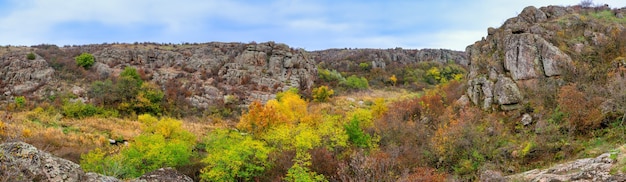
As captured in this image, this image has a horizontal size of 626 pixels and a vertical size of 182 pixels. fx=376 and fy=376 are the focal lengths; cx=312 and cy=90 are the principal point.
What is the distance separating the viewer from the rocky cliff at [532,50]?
75.7ft

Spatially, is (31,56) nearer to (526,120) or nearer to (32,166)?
(32,166)

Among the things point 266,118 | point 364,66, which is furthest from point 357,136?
point 364,66

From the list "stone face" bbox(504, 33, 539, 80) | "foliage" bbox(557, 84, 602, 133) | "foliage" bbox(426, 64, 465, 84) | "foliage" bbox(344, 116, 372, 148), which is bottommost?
"foliage" bbox(344, 116, 372, 148)

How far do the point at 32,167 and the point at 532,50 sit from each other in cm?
2585

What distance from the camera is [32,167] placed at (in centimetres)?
909

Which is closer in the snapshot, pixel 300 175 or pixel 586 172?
pixel 586 172

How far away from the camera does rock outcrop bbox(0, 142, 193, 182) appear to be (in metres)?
8.06

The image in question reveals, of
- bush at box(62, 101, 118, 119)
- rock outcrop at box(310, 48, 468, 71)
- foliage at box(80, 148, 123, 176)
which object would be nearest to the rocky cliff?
foliage at box(80, 148, 123, 176)

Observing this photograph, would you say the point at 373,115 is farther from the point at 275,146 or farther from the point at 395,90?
the point at 395,90

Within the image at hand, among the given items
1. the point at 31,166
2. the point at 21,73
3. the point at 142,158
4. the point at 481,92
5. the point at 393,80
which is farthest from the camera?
the point at 393,80

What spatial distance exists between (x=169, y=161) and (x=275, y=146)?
6.54 metres

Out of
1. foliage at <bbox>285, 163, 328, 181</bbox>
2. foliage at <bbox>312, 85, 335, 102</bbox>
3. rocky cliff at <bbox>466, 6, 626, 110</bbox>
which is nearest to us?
foliage at <bbox>285, 163, 328, 181</bbox>

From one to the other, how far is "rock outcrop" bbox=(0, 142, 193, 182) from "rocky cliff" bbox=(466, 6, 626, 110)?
74.6 ft

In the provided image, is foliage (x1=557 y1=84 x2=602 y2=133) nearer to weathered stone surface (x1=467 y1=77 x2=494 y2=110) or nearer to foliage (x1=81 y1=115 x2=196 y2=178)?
weathered stone surface (x1=467 y1=77 x2=494 y2=110)
